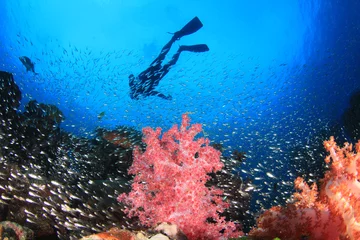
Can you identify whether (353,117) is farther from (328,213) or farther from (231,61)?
(328,213)

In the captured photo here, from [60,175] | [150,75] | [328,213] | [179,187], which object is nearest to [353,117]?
[150,75]

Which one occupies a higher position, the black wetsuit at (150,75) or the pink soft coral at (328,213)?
the black wetsuit at (150,75)

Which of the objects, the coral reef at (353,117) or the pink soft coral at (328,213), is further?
the coral reef at (353,117)

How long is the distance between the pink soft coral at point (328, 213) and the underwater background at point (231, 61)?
1192 centimetres

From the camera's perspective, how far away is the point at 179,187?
13.4 ft

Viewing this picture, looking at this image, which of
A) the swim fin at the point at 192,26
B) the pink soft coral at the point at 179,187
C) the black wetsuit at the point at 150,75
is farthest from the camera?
the black wetsuit at the point at 150,75

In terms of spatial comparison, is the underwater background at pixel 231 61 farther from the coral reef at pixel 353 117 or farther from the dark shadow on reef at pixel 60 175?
the dark shadow on reef at pixel 60 175

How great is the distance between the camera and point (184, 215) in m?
4.02

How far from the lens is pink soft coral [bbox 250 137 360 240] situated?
8.45ft

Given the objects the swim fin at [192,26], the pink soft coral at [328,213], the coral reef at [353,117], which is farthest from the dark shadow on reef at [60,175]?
the coral reef at [353,117]

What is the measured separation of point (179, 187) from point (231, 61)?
2482 centimetres

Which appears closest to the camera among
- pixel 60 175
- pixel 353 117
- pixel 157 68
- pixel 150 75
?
pixel 60 175

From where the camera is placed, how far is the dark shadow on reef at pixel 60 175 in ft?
16.0

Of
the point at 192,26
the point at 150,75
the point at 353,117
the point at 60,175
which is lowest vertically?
the point at 60,175
